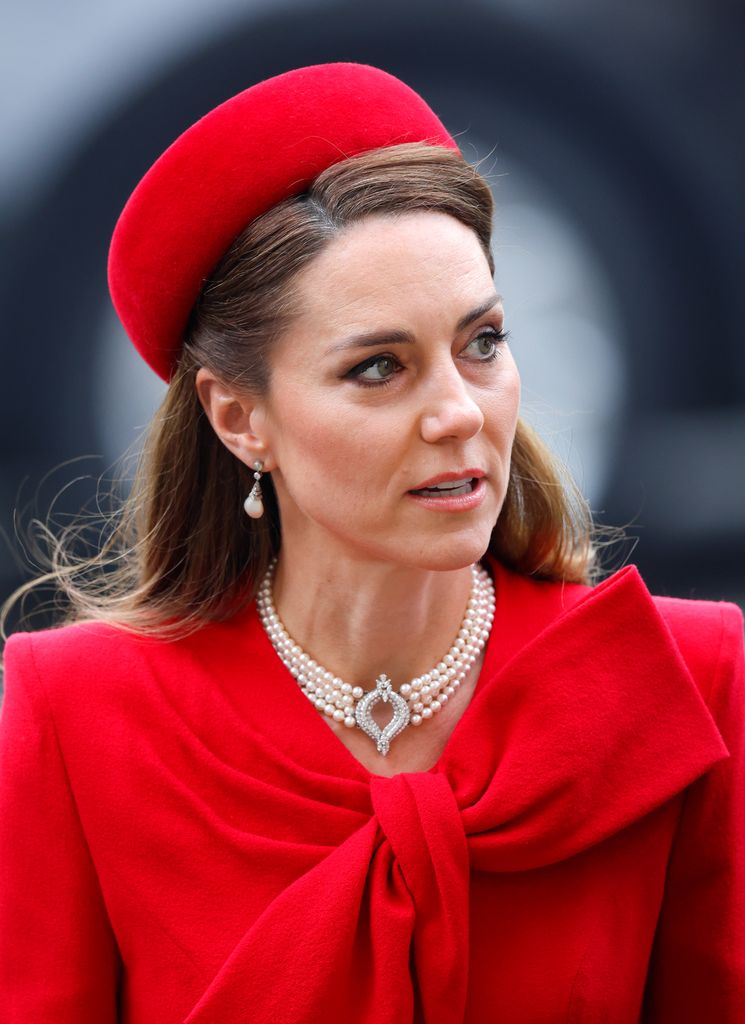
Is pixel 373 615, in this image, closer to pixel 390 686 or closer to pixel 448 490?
pixel 390 686

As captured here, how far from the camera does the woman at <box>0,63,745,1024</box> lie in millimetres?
1595

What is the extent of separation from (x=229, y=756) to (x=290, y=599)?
0.80ft

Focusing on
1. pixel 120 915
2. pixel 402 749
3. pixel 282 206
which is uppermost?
pixel 282 206

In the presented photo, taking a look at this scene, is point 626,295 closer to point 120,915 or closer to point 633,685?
point 633,685

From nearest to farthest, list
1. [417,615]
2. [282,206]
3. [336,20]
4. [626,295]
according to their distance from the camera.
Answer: [282,206] < [417,615] < [336,20] < [626,295]

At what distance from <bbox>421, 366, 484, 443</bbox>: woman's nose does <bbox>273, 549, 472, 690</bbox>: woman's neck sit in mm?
238

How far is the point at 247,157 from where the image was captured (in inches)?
65.5

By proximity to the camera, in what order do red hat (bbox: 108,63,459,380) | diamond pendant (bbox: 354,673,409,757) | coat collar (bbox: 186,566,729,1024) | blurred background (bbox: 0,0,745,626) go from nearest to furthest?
coat collar (bbox: 186,566,729,1024)
red hat (bbox: 108,63,459,380)
diamond pendant (bbox: 354,673,409,757)
blurred background (bbox: 0,0,745,626)

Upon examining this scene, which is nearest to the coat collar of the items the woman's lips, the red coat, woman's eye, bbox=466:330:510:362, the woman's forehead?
the red coat

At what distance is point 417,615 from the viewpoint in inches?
70.7

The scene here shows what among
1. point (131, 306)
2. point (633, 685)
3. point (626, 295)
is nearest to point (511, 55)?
point (626, 295)

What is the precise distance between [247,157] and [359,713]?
70 centimetres

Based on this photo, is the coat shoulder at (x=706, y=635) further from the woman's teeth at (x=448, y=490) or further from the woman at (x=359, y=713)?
the woman's teeth at (x=448, y=490)

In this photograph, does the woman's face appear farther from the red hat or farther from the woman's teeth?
the red hat
